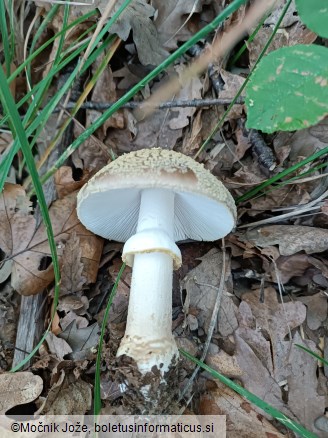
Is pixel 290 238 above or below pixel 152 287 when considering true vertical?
above

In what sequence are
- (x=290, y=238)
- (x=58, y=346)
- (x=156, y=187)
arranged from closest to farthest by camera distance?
(x=156, y=187) < (x=58, y=346) < (x=290, y=238)

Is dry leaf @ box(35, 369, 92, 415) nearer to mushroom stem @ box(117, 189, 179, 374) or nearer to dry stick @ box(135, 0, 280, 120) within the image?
mushroom stem @ box(117, 189, 179, 374)

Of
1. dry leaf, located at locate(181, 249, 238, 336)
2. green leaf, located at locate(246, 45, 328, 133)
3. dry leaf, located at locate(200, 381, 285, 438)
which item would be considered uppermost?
green leaf, located at locate(246, 45, 328, 133)

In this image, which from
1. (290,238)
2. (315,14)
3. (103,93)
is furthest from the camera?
(103,93)

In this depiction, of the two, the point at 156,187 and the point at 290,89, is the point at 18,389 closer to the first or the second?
the point at 156,187

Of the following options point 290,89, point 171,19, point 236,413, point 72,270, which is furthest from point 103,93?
point 236,413

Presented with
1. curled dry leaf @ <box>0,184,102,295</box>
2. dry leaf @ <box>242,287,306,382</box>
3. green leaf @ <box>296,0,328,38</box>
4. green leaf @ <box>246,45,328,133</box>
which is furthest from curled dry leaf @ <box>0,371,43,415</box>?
green leaf @ <box>296,0,328,38</box>
